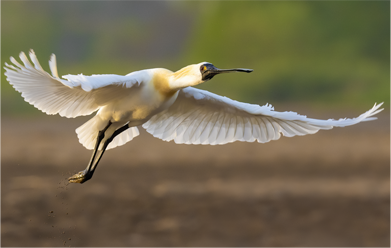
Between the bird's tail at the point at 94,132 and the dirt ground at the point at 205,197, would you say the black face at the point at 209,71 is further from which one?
the dirt ground at the point at 205,197

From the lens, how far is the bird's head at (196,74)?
308 cm

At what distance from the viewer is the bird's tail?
3635 mm

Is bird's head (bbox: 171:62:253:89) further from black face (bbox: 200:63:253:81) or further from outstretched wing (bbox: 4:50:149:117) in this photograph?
outstretched wing (bbox: 4:50:149:117)

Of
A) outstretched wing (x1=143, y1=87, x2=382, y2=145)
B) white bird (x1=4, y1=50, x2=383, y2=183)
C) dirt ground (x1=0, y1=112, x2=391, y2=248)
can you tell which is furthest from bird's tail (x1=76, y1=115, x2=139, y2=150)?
dirt ground (x1=0, y1=112, x2=391, y2=248)

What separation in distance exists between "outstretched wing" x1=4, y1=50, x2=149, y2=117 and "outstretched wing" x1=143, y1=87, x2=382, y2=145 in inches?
26.5

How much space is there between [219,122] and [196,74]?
986mm

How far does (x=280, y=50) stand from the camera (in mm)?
14719

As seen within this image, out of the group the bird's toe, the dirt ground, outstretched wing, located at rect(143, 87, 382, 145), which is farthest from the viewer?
the dirt ground

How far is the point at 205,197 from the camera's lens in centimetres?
930

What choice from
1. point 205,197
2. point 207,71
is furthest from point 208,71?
point 205,197

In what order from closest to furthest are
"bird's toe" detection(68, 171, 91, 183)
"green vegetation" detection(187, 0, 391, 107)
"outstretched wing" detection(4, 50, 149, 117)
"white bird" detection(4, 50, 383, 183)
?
"outstretched wing" detection(4, 50, 149, 117) < "white bird" detection(4, 50, 383, 183) < "bird's toe" detection(68, 171, 91, 183) < "green vegetation" detection(187, 0, 391, 107)

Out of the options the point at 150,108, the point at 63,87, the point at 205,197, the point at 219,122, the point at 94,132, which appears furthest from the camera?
the point at 205,197

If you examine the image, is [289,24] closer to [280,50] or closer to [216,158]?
[280,50]

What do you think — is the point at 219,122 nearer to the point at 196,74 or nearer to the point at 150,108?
the point at 150,108
